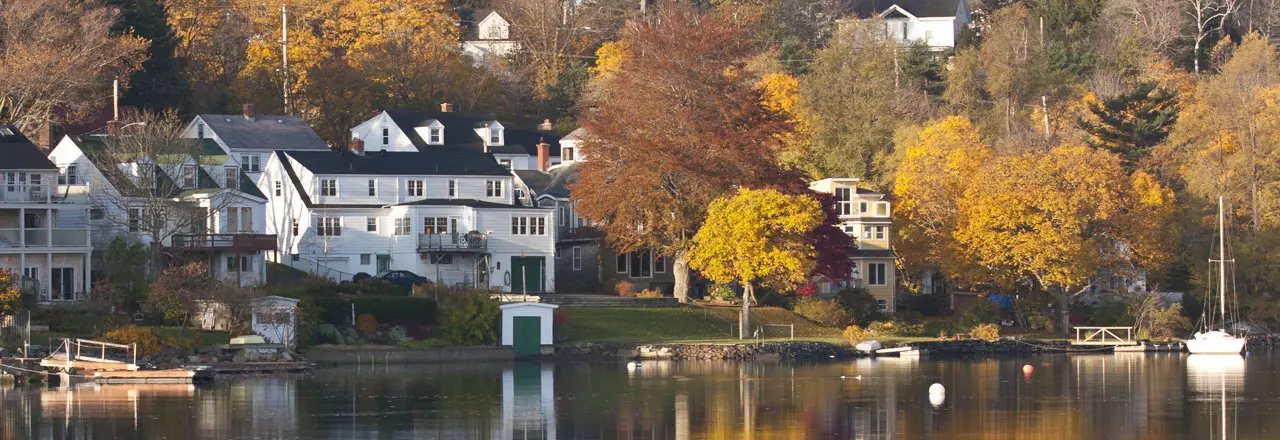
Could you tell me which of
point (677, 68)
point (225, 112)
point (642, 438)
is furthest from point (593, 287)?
point (642, 438)

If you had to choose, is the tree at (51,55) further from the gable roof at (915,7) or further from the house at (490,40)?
the gable roof at (915,7)

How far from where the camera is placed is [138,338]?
203 feet

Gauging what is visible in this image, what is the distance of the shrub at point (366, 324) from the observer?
70.2 metres

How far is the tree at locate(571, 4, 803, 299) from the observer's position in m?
80.8

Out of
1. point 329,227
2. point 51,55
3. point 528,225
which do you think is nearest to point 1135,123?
point 528,225

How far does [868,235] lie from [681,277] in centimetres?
1264

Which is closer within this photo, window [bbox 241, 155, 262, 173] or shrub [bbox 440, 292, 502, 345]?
shrub [bbox 440, 292, 502, 345]

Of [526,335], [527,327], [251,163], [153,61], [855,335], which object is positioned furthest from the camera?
[153,61]

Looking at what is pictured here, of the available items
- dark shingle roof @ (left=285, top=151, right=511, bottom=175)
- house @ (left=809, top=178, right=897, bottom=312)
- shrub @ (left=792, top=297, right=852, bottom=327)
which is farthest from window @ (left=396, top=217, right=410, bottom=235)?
house @ (left=809, top=178, right=897, bottom=312)

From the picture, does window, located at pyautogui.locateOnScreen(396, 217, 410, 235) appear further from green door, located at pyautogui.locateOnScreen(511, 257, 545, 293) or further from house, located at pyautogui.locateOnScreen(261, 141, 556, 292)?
green door, located at pyautogui.locateOnScreen(511, 257, 545, 293)

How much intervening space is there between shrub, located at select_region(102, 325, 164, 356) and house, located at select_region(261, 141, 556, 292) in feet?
70.5

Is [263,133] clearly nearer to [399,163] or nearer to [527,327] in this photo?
[399,163]

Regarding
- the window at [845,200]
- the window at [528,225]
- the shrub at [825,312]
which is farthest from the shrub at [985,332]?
the window at [528,225]

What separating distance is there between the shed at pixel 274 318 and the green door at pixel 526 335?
32.4ft
